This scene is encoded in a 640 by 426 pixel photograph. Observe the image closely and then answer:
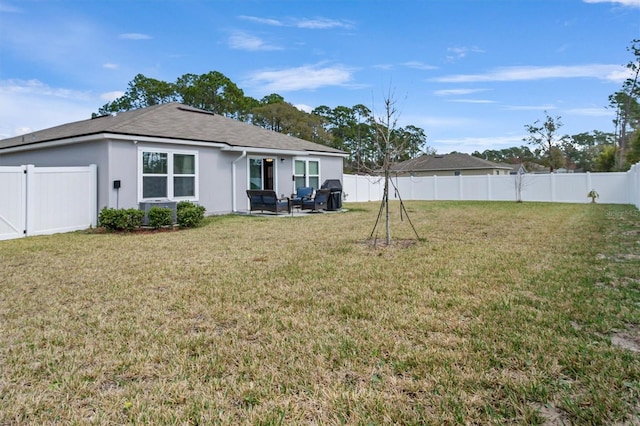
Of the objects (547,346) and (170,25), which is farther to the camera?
(170,25)

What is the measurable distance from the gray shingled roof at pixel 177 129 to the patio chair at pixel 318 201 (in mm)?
2762

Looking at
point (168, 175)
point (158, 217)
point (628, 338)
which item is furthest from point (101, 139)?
point (628, 338)

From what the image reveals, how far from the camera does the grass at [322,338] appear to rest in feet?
6.77

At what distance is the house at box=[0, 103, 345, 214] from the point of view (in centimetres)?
1062

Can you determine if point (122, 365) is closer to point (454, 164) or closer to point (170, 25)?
point (170, 25)

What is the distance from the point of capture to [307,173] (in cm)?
1711

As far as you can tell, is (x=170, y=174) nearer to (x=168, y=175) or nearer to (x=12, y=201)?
(x=168, y=175)

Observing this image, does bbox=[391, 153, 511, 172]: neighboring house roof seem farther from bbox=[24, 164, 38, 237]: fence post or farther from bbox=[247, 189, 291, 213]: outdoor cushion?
bbox=[24, 164, 38, 237]: fence post

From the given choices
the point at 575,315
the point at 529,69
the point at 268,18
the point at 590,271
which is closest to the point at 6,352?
the point at 575,315

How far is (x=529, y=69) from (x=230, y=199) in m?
15.1

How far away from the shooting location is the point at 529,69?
1716 cm

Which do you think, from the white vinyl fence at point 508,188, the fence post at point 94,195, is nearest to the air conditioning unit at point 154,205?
the fence post at point 94,195

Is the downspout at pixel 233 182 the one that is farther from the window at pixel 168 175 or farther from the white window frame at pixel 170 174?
the window at pixel 168 175

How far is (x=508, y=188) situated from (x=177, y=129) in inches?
746
